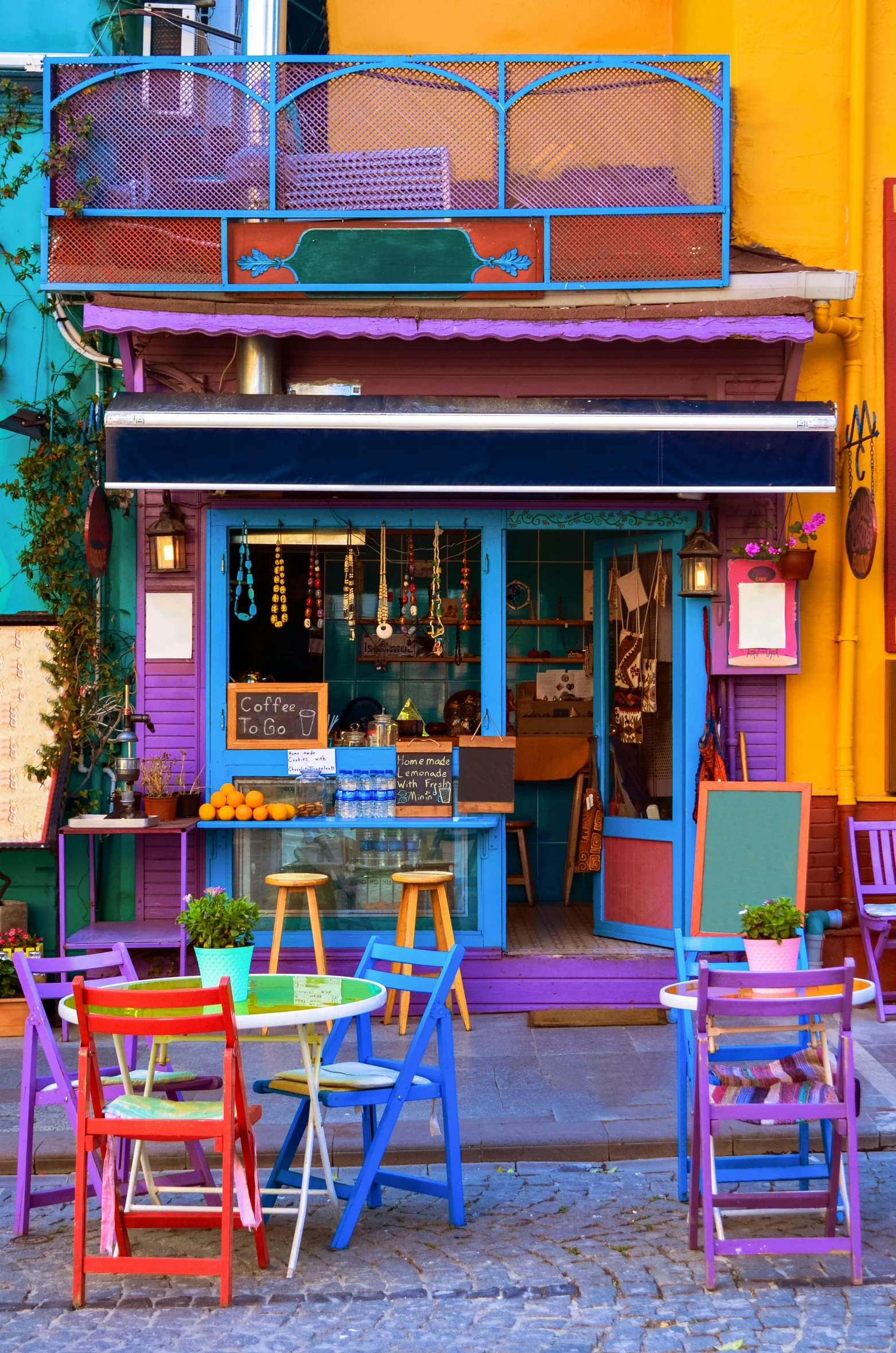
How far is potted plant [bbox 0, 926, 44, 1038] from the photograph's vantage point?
28.2ft

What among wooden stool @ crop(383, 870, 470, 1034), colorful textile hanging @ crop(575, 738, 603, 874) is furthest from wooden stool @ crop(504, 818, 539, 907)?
wooden stool @ crop(383, 870, 470, 1034)

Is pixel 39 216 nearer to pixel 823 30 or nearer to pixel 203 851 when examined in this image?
pixel 203 851

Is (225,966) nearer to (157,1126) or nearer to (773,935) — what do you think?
(157,1126)

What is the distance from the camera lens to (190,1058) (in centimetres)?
798

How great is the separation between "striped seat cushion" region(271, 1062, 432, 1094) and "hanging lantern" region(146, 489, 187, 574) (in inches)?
162

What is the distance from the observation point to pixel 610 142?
8.92 metres

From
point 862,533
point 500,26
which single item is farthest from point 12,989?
point 500,26

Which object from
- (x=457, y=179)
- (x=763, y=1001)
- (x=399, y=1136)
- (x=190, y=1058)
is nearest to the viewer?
(x=763, y=1001)

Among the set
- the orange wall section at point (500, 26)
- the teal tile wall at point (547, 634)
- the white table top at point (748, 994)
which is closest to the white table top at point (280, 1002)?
the white table top at point (748, 994)

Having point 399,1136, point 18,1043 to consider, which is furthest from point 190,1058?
point 399,1136

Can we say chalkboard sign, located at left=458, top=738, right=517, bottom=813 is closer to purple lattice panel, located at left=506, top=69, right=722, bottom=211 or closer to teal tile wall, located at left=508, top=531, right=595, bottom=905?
teal tile wall, located at left=508, top=531, right=595, bottom=905

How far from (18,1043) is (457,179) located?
5935 millimetres

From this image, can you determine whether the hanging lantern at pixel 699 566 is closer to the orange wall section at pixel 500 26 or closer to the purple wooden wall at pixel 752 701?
the purple wooden wall at pixel 752 701

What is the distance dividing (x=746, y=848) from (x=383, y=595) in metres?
2.84
